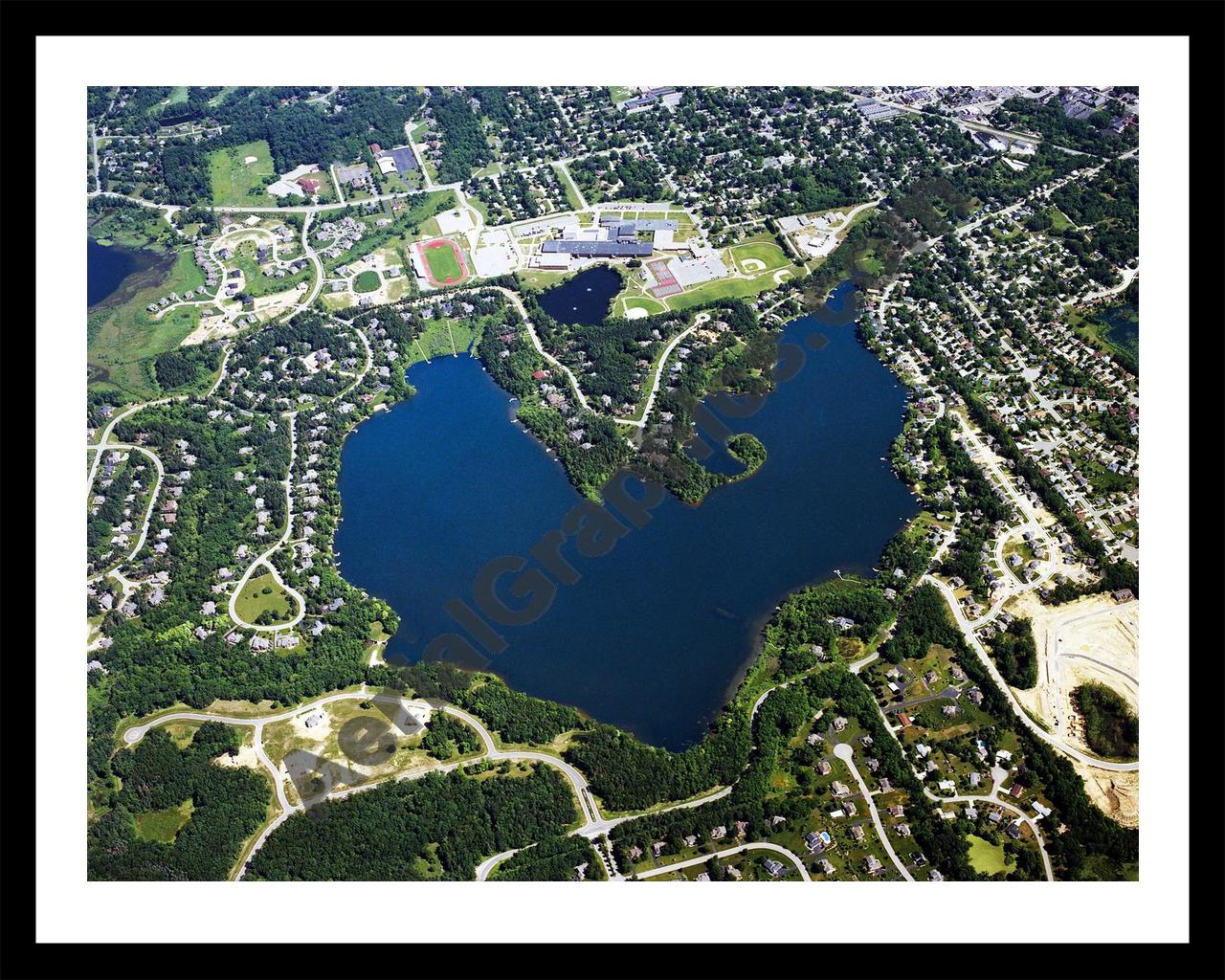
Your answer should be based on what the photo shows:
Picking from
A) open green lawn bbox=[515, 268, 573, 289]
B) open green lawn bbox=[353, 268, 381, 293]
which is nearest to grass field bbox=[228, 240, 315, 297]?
open green lawn bbox=[353, 268, 381, 293]

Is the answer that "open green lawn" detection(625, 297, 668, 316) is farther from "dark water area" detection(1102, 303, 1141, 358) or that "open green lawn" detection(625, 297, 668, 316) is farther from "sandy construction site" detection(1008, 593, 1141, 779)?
"sandy construction site" detection(1008, 593, 1141, 779)

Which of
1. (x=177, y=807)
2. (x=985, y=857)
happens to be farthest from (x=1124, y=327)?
(x=177, y=807)

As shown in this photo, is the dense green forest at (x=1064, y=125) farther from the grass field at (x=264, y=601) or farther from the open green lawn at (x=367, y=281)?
the grass field at (x=264, y=601)

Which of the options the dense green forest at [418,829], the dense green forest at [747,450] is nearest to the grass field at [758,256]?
the dense green forest at [747,450]

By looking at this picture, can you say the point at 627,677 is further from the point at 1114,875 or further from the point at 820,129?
the point at 820,129

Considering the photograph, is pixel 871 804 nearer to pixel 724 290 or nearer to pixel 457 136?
pixel 724 290

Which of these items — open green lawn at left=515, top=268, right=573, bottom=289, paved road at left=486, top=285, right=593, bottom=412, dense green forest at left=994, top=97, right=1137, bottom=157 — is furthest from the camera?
dense green forest at left=994, top=97, right=1137, bottom=157
